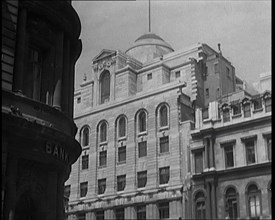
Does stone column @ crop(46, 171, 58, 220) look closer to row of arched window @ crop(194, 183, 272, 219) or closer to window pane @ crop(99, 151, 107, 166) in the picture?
row of arched window @ crop(194, 183, 272, 219)

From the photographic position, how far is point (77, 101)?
2842 inches

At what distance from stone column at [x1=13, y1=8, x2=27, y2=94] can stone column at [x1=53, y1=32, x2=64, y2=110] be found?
2265 mm

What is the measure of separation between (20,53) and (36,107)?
7.48 ft

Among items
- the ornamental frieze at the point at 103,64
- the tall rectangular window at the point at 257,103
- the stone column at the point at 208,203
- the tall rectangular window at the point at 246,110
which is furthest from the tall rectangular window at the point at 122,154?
the tall rectangular window at the point at 257,103

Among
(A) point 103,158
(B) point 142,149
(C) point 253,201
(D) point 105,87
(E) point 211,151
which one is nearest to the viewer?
(C) point 253,201

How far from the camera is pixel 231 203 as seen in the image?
5284 centimetres

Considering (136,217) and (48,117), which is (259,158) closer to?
(136,217)

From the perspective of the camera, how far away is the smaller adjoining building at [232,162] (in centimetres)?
5125

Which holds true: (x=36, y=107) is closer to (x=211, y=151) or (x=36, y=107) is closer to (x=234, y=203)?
(x=234, y=203)

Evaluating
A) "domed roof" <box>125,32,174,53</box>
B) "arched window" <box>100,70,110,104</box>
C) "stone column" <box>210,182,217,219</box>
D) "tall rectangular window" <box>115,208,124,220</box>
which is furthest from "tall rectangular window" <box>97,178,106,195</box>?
"domed roof" <box>125,32,174,53</box>

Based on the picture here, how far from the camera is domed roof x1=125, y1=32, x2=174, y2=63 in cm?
7188

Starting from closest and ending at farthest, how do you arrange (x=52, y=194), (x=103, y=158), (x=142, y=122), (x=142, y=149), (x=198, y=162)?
(x=52, y=194) < (x=198, y=162) < (x=142, y=149) < (x=142, y=122) < (x=103, y=158)

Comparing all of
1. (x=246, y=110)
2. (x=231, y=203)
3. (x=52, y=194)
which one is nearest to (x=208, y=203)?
(x=231, y=203)

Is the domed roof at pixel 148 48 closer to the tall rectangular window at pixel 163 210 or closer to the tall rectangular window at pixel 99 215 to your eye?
the tall rectangular window at pixel 99 215
